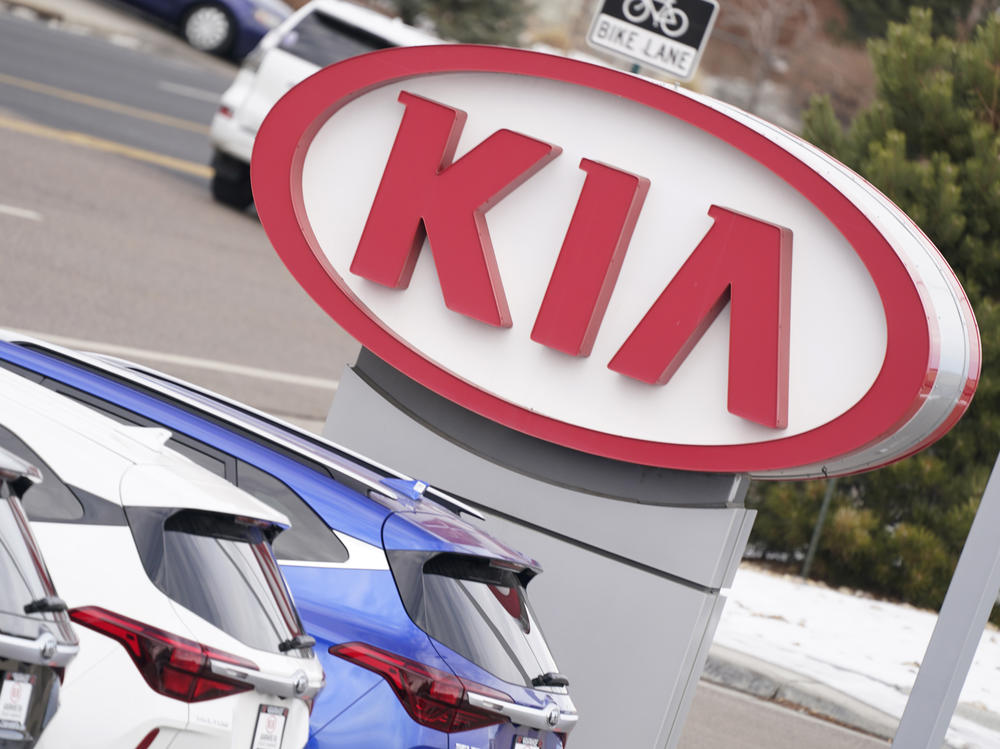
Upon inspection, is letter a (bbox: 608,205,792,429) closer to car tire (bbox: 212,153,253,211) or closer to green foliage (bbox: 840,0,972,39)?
car tire (bbox: 212,153,253,211)

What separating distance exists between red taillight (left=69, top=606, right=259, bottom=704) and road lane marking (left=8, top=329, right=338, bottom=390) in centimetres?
639

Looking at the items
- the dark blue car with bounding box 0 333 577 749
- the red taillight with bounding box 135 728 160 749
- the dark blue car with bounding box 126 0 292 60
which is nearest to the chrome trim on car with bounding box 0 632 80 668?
the red taillight with bounding box 135 728 160 749

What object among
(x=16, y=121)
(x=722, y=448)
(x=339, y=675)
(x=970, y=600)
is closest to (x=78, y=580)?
(x=339, y=675)

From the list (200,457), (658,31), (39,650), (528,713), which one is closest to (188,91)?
(658,31)

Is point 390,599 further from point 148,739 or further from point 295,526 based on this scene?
point 148,739

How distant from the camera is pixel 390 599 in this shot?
166 inches

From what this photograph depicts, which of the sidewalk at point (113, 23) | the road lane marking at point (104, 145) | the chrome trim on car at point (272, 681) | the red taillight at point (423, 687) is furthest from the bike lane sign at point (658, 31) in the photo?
the sidewalk at point (113, 23)

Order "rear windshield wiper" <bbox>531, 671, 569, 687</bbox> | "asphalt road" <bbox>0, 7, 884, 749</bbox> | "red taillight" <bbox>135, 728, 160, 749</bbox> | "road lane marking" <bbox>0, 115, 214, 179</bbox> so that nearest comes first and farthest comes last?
"red taillight" <bbox>135, 728, 160, 749</bbox> → "rear windshield wiper" <bbox>531, 671, 569, 687</bbox> → "asphalt road" <bbox>0, 7, 884, 749</bbox> → "road lane marking" <bbox>0, 115, 214, 179</bbox>

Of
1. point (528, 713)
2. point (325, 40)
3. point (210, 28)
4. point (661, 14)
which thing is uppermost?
point (210, 28)

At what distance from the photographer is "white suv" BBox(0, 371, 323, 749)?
3.24 metres

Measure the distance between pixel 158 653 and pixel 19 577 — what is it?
0.40 metres

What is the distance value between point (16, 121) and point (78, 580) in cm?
1376

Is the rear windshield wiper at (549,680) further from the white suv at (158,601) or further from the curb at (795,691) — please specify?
the curb at (795,691)

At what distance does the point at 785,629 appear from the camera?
934 cm
